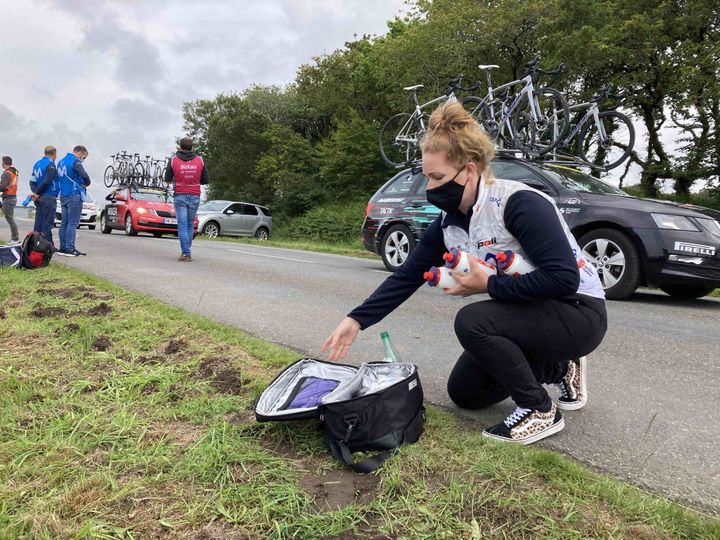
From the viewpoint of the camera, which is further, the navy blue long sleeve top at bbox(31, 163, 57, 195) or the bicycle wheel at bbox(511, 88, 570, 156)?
the bicycle wheel at bbox(511, 88, 570, 156)

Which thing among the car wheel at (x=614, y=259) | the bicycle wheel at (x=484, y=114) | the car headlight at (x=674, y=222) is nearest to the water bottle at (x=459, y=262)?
the car wheel at (x=614, y=259)

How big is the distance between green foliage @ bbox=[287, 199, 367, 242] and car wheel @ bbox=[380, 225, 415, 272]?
11.4 metres

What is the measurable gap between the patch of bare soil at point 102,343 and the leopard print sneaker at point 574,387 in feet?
8.75

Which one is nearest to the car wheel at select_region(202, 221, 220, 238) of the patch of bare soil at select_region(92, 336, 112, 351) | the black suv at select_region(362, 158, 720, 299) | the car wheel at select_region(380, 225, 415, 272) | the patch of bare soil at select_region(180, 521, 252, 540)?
the car wheel at select_region(380, 225, 415, 272)

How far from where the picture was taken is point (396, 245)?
26.5ft

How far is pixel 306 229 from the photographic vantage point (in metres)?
23.7

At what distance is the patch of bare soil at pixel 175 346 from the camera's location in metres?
3.19

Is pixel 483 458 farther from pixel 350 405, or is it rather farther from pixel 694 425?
pixel 694 425

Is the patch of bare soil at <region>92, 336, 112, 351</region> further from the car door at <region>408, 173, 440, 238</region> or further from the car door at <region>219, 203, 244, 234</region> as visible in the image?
the car door at <region>219, 203, 244, 234</region>

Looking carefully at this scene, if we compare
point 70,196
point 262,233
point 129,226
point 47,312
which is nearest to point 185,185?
point 70,196

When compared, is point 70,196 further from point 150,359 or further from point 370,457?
point 370,457

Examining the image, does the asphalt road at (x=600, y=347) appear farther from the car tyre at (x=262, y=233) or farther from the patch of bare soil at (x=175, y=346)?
the car tyre at (x=262, y=233)

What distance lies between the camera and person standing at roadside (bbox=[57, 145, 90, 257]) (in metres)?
8.64

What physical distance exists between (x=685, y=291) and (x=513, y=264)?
5553 millimetres
